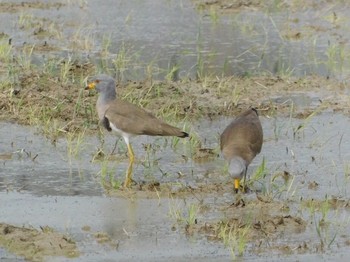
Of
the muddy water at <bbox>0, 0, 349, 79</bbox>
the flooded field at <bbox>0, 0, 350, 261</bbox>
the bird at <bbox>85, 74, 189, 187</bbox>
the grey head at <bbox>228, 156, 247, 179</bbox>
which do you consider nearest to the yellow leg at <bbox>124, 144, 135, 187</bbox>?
the bird at <bbox>85, 74, 189, 187</bbox>

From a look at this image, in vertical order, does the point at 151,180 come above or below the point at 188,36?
below

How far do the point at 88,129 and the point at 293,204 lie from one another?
119 inches

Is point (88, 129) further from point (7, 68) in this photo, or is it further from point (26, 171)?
point (7, 68)

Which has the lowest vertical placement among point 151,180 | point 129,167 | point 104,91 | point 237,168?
point 151,180

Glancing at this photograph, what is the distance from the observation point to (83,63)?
557 inches

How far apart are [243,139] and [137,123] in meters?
1.00

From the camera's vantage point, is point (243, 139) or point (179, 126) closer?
point (243, 139)

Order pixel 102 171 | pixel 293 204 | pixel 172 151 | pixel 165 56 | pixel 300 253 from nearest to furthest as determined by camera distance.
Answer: pixel 300 253 < pixel 293 204 < pixel 102 171 < pixel 172 151 < pixel 165 56

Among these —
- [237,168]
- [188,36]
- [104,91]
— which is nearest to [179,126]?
[104,91]

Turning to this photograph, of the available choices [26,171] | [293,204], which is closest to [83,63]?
[26,171]

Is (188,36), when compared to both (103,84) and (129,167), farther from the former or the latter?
(129,167)

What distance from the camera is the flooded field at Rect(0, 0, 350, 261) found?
839 cm

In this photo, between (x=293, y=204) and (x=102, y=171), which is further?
(x=102, y=171)

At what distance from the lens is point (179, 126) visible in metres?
11.6
